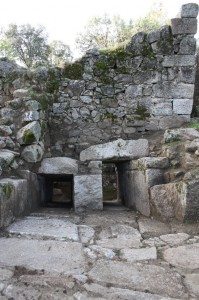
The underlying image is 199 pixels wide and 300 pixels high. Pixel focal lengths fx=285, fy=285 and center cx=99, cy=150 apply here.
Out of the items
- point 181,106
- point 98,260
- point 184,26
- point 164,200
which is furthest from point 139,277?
point 184,26

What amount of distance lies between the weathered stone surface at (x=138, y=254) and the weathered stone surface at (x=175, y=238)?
296 mm

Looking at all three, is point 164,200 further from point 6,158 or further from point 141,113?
point 6,158

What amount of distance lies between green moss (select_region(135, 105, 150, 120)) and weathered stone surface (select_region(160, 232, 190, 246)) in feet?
9.19

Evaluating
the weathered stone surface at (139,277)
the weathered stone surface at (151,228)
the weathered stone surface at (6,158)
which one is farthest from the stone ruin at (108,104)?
the weathered stone surface at (139,277)

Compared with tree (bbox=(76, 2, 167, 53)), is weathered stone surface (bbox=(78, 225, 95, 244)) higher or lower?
lower

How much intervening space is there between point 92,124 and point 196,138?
6.61ft

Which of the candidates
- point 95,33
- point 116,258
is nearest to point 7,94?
point 116,258

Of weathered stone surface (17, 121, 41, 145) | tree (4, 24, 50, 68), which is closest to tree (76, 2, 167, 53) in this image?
tree (4, 24, 50, 68)

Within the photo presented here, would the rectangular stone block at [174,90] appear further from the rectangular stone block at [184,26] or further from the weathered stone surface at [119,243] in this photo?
the weathered stone surface at [119,243]

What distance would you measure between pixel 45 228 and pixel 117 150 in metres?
2.22

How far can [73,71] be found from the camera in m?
5.72

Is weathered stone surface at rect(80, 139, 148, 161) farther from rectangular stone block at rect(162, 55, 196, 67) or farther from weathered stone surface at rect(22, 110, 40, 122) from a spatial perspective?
rectangular stone block at rect(162, 55, 196, 67)

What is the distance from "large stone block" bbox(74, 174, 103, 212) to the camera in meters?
4.82

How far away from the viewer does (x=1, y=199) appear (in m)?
3.29
